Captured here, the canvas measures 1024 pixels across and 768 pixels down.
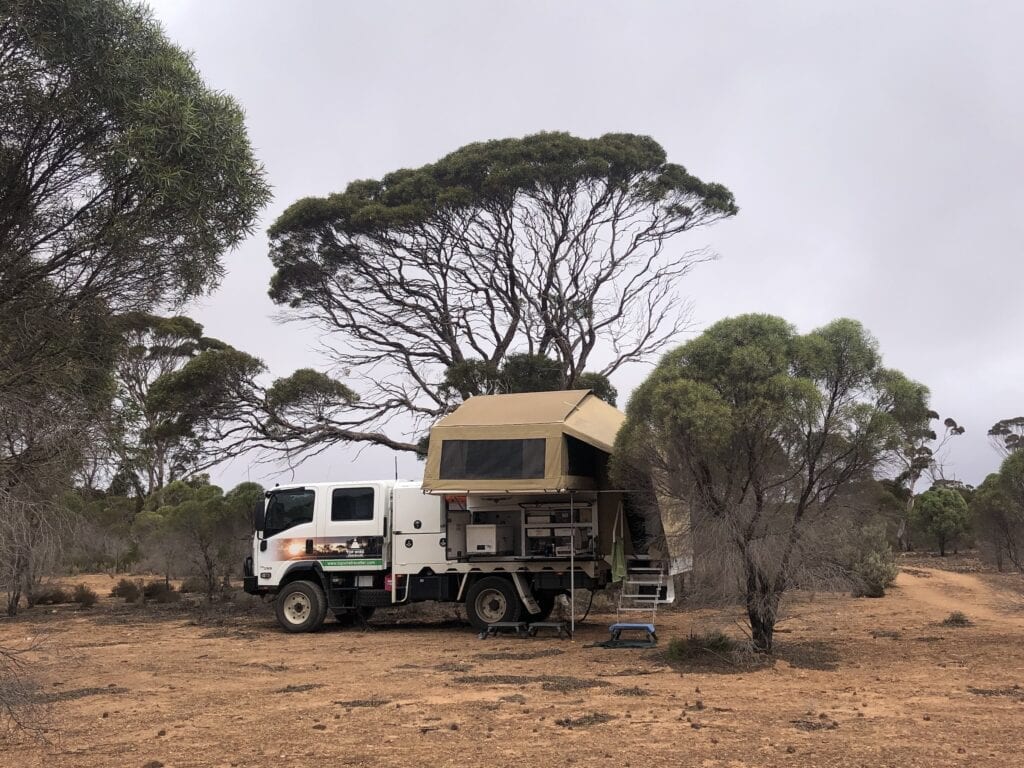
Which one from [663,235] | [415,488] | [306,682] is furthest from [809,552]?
[663,235]

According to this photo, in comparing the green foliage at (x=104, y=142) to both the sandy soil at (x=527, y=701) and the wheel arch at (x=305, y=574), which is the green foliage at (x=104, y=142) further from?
the wheel arch at (x=305, y=574)

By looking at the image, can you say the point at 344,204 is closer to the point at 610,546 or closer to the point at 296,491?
the point at 296,491

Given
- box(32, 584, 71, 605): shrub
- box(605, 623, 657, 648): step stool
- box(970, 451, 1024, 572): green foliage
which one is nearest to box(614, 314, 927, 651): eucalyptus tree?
box(605, 623, 657, 648): step stool

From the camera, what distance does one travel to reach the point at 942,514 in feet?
120

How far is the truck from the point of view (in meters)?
14.3

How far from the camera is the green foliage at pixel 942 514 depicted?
119 ft

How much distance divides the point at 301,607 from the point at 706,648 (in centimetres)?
790

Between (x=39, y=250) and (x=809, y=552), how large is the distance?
29.7 ft

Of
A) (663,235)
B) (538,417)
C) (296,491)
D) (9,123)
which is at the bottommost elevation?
(296,491)

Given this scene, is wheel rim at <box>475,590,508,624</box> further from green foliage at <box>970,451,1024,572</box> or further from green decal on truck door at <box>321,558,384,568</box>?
green foliage at <box>970,451,1024,572</box>

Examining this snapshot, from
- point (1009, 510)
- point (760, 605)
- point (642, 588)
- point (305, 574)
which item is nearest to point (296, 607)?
point (305, 574)

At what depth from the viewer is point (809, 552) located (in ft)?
36.6

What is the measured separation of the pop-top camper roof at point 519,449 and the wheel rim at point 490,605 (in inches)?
89.1

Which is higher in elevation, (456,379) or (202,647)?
(456,379)
